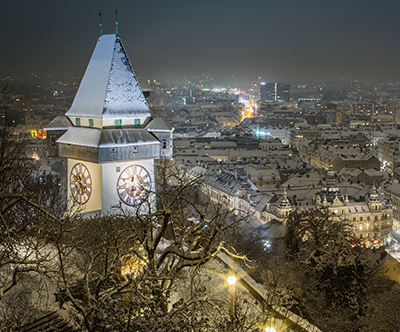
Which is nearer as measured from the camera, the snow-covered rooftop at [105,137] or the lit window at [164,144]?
the snow-covered rooftop at [105,137]

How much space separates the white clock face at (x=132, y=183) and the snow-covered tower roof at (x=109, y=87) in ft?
4.78

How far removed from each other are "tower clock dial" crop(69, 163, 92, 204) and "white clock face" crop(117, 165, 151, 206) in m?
0.81

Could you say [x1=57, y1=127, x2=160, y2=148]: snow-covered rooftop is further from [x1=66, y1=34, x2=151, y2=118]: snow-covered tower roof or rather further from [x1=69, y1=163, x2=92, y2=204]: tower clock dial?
[x1=69, y1=163, x2=92, y2=204]: tower clock dial

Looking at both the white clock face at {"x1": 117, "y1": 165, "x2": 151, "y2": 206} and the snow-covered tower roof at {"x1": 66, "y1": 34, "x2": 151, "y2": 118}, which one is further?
the white clock face at {"x1": 117, "y1": 165, "x2": 151, "y2": 206}

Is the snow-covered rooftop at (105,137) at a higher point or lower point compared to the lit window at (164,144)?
higher

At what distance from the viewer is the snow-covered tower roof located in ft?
41.7

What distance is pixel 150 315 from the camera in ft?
21.4

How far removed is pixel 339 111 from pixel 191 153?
304 feet

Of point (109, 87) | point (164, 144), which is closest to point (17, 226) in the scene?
point (109, 87)

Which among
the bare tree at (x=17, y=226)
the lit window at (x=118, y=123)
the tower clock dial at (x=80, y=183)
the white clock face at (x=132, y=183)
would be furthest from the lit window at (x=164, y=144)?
the bare tree at (x=17, y=226)

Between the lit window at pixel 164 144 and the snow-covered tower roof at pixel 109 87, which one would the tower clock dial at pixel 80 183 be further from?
the lit window at pixel 164 144


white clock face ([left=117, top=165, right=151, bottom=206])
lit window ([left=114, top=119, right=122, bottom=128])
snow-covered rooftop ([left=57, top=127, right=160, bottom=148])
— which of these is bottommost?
white clock face ([left=117, top=165, right=151, bottom=206])

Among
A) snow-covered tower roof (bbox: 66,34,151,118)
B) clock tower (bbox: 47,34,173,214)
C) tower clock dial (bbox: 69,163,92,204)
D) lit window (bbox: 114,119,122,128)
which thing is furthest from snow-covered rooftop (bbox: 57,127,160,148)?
tower clock dial (bbox: 69,163,92,204)

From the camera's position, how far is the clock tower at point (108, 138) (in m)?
12.7
